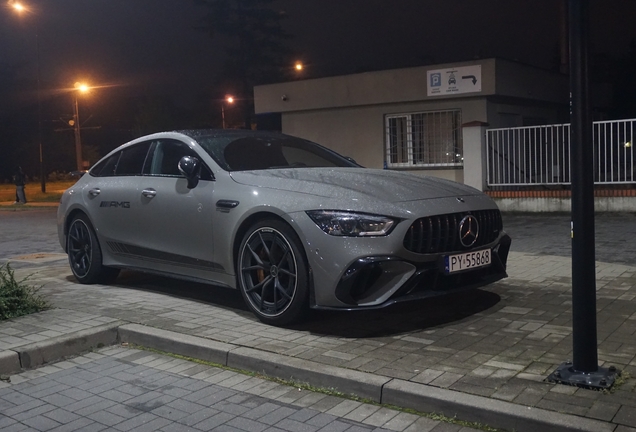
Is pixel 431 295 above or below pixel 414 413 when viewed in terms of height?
above

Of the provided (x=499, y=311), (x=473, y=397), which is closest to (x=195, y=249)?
(x=499, y=311)

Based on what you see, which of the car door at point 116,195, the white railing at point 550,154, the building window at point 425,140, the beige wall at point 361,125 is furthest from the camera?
the building window at point 425,140

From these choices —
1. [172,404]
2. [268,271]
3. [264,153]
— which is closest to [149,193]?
[264,153]

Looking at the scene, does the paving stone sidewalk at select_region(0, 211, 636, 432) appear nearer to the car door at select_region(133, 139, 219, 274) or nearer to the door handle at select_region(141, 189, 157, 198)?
the car door at select_region(133, 139, 219, 274)

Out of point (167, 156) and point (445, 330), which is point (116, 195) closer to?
point (167, 156)

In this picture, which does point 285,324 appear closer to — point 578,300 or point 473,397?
point 473,397

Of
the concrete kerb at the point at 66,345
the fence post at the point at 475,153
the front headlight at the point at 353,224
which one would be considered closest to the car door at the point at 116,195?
Answer: the concrete kerb at the point at 66,345

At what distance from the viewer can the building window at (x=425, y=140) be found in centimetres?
1775

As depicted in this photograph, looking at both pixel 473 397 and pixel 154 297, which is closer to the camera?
pixel 473 397

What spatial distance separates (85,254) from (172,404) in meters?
3.79

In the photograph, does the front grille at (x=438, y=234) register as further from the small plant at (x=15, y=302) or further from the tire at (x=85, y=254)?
the tire at (x=85, y=254)

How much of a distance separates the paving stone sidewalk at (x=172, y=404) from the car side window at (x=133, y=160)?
2.54 m

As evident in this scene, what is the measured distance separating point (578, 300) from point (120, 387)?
2900 millimetres

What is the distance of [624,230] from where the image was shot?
11023 millimetres
